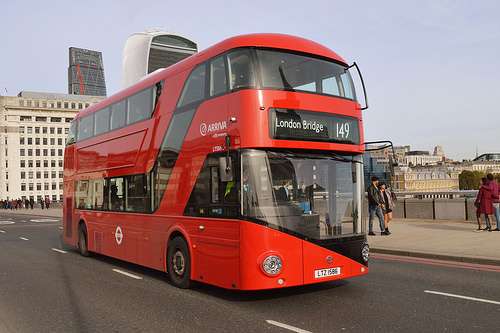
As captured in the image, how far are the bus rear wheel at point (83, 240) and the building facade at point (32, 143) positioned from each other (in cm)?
12741

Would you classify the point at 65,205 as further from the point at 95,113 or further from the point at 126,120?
the point at 126,120

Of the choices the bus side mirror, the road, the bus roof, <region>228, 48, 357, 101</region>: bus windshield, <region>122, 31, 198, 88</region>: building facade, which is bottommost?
the road

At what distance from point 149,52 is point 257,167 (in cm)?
11006

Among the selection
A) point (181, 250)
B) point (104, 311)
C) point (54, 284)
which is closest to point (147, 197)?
point (181, 250)

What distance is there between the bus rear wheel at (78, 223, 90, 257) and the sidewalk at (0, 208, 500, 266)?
771 centimetres

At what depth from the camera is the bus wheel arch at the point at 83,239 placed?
42.1ft

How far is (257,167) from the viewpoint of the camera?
6.63 meters

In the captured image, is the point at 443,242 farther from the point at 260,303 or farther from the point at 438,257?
the point at 260,303

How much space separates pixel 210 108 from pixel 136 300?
3230 mm

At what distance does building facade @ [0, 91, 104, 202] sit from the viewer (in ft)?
416

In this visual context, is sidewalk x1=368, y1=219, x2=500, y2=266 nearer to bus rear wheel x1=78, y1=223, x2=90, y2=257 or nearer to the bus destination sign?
the bus destination sign

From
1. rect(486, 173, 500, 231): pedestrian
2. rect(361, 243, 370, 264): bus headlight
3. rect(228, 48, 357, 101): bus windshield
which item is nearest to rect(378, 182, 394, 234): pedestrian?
rect(486, 173, 500, 231): pedestrian

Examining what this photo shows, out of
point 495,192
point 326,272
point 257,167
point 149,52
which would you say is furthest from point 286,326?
point 149,52

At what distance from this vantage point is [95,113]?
12.1 metres
